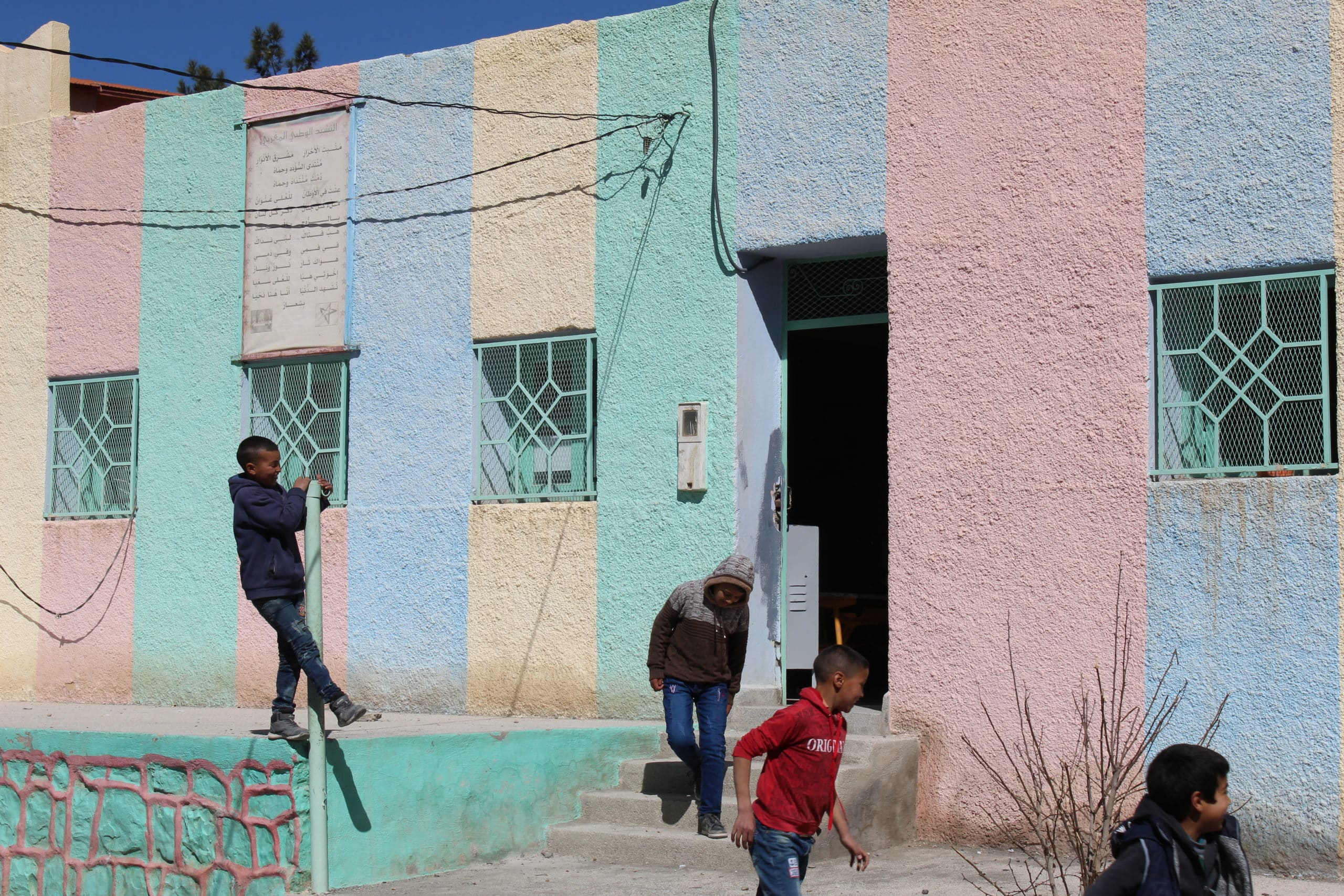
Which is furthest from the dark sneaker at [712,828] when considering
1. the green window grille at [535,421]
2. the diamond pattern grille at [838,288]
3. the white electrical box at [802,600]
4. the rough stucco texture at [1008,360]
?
the diamond pattern grille at [838,288]

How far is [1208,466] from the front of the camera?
26.9ft

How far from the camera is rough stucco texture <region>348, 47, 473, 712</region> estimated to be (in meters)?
10.5

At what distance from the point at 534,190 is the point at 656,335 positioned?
1.36 metres

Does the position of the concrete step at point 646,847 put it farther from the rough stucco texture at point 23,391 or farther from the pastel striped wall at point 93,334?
the rough stucco texture at point 23,391

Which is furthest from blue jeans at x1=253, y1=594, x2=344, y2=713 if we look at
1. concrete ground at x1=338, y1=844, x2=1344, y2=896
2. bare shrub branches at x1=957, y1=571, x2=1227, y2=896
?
bare shrub branches at x1=957, y1=571, x2=1227, y2=896

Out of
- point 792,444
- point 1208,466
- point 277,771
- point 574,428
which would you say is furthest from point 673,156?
point 277,771

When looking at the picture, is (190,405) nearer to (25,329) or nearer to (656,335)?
(25,329)

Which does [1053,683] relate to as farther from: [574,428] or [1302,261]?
[574,428]

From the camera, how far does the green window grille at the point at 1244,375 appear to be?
791 cm

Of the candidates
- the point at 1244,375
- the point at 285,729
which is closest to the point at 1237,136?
the point at 1244,375

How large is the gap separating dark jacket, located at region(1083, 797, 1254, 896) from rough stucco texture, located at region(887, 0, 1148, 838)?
4.32 m

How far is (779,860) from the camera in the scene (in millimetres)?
5344

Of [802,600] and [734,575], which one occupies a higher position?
[734,575]

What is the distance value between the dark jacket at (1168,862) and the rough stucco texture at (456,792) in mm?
4812
